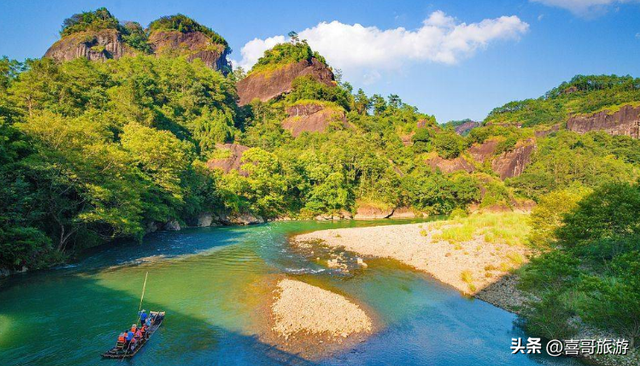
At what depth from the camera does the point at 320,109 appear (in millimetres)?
94875

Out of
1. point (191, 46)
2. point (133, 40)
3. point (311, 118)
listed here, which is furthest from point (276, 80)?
point (133, 40)

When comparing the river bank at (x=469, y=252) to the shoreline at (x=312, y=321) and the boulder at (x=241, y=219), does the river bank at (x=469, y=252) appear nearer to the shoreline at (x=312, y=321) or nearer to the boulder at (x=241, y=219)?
the shoreline at (x=312, y=321)

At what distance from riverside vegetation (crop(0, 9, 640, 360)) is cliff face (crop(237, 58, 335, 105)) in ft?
8.14

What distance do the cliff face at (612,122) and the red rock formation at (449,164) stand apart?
6711 cm

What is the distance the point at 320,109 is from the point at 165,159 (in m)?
64.6

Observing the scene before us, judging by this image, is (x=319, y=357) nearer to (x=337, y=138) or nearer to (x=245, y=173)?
(x=245, y=173)

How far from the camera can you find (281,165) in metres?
60.1

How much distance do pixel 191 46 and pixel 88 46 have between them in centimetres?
3927

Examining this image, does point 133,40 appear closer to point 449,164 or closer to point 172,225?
point 172,225

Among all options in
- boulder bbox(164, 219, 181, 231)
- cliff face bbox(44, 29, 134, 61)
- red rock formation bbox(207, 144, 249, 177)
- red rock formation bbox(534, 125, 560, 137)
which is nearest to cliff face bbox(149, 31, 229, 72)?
cliff face bbox(44, 29, 134, 61)

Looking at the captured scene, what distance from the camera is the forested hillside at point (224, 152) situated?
22297 millimetres

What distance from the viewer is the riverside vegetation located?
56.2ft

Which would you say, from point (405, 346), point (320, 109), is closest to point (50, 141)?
point (405, 346)

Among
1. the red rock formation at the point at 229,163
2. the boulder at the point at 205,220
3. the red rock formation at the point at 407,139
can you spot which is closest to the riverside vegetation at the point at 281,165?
the boulder at the point at 205,220
